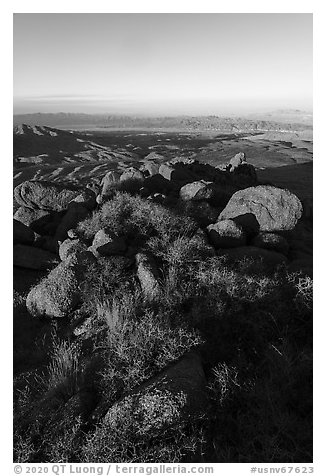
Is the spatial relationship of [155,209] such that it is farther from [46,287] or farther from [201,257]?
[46,287]

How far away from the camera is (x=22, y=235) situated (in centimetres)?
775

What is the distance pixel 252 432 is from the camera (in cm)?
356

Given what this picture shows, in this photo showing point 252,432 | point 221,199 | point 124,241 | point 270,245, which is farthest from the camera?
point 221,199

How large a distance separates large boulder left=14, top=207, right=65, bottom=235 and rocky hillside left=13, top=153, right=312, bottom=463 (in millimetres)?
1574

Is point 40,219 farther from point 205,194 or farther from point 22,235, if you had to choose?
point 205,194

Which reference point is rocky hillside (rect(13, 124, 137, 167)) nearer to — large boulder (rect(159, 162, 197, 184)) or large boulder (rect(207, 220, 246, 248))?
large boulder (rect(159, 162, 197, 184))

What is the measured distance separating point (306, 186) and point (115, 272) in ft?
78.4

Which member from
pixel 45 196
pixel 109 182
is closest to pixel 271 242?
pixel 109 182

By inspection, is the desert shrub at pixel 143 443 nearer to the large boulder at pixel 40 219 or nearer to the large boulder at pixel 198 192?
the large boulder at pixel 198 192

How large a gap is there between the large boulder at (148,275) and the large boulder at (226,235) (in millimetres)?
1476

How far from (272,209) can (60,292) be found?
4756mm

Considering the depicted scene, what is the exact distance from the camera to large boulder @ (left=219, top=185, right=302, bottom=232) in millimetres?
7469

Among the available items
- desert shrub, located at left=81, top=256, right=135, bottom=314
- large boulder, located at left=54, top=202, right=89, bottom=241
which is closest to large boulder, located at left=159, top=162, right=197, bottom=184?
large boulder, located at left=54, top=202, right=89, bottom=241

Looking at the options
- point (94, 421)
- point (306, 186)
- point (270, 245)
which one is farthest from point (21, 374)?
point (306, 186)
